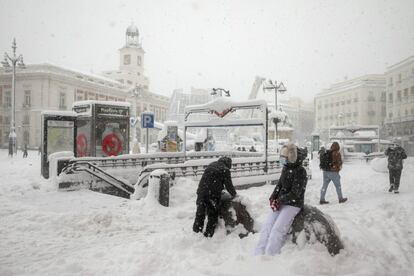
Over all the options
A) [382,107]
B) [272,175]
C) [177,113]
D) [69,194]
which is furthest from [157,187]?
[382,107]

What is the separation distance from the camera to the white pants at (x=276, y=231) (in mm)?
4523

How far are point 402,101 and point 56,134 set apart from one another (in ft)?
156

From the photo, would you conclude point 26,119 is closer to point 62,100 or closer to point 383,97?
point 62,100

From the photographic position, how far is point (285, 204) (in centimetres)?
471

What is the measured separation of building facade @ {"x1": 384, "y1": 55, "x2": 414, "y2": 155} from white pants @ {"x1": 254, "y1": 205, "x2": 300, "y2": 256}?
142 ft

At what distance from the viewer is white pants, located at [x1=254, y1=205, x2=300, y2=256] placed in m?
4.52

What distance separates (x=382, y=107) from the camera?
66250mm

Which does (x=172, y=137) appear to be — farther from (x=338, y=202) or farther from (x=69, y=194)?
(x=338, y=202)

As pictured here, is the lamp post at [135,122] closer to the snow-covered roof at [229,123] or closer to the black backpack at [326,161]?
the snow-covered roof at [229,123]

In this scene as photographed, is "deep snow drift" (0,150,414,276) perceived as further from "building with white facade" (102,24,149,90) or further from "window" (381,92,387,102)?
"building with white facade" (102,24,149,90)

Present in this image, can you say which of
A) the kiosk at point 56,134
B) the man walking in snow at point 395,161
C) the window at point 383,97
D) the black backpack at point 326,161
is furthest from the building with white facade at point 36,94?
the window at point 383,97

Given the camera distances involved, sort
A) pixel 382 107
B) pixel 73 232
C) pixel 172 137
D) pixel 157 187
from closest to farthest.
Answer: pixel 73 232 → pixel 157 187 → pixel 172 137 → pixel 382 107

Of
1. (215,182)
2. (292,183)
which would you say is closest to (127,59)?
(215,182)

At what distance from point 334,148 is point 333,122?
7032 centimetres
